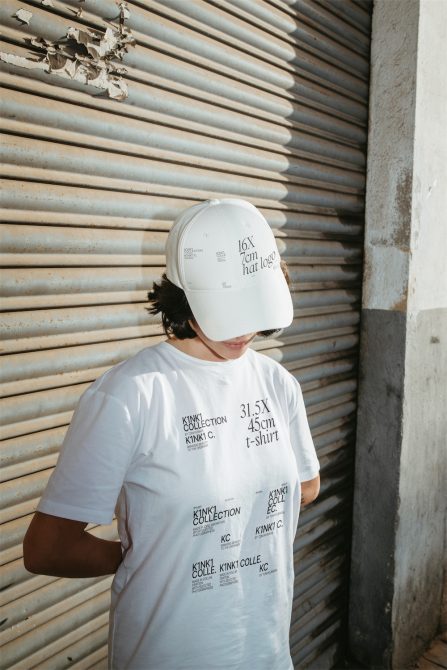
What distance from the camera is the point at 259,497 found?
1.62 meters

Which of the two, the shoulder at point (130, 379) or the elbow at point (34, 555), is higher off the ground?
the shoulder at point (130, 379)

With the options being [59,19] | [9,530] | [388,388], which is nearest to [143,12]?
[59,19]

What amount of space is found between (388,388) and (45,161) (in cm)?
259

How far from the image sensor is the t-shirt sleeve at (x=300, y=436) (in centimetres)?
187

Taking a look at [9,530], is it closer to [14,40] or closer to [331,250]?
[14,40]

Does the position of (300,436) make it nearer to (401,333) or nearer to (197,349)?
(197,349)

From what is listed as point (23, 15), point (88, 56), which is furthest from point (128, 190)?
point (23, 15)

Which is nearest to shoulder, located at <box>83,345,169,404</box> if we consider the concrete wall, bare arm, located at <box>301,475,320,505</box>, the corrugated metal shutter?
the corrugated metal shutter

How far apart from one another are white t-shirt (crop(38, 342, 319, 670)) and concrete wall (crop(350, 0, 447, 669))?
80.1 inches

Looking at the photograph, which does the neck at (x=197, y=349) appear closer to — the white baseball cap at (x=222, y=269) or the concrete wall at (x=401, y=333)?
the white baseball cap at (x=222, y=269)

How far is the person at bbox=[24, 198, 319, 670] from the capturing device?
1433 mm

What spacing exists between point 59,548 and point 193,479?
404mm

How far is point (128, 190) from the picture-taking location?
2119 mm

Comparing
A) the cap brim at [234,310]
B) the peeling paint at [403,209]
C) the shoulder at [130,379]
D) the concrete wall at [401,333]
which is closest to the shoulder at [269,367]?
the cap brim at [234,310]
